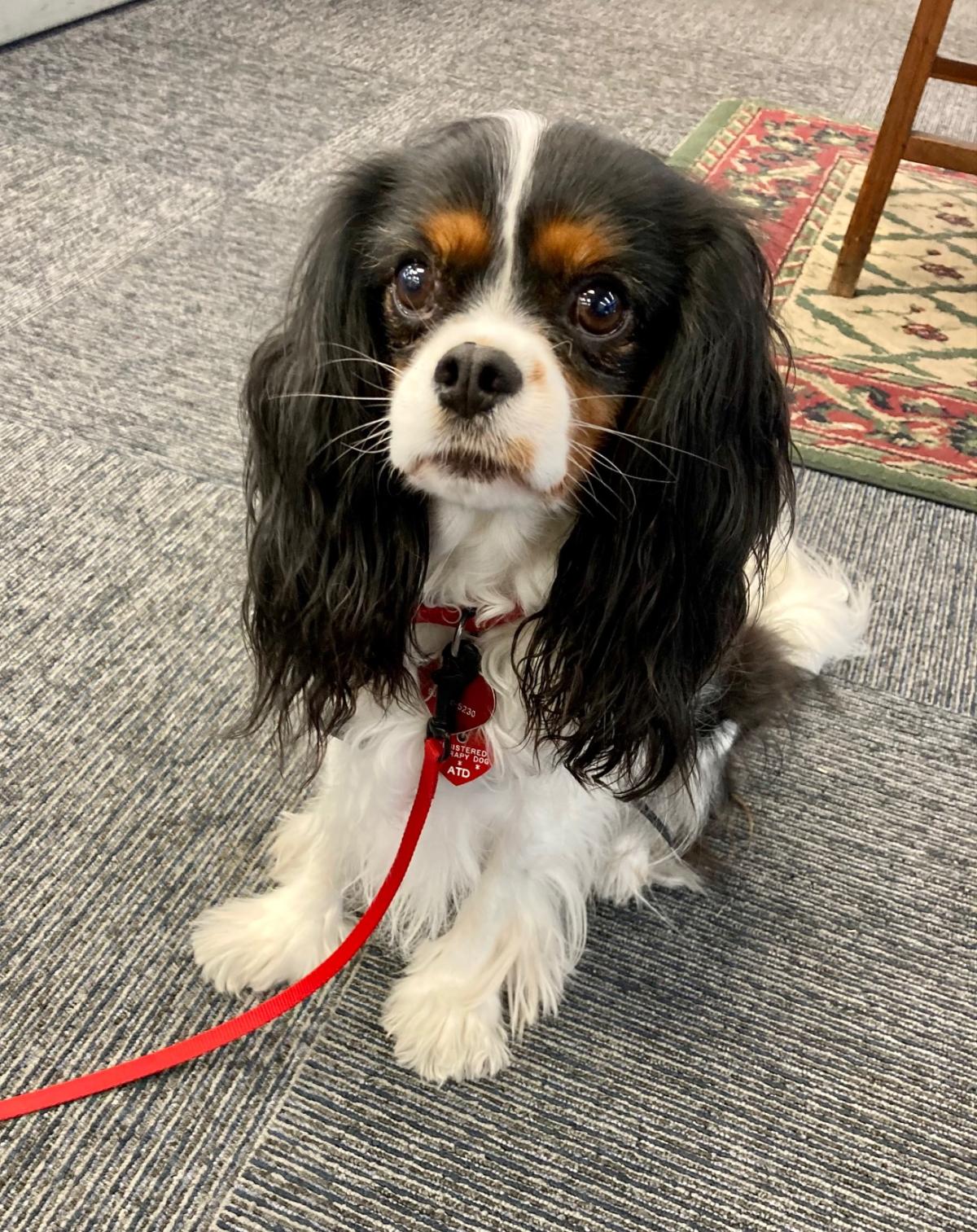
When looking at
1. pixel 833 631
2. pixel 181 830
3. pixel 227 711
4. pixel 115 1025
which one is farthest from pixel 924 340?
pixel 115 1025

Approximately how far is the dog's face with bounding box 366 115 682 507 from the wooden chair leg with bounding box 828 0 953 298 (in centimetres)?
188

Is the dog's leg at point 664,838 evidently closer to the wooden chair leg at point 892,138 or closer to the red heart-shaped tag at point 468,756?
the red heart-shaped tag at point 468,756

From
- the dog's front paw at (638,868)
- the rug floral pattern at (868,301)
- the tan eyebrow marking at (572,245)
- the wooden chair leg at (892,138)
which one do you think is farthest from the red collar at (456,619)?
the wooden chair leg at (892,138)

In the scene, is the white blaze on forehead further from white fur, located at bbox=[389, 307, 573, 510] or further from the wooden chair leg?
the wooden chair leg

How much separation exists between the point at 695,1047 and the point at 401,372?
852 mm

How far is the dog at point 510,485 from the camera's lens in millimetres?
845

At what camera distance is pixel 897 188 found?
3.14 meters

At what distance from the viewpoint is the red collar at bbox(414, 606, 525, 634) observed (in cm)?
101

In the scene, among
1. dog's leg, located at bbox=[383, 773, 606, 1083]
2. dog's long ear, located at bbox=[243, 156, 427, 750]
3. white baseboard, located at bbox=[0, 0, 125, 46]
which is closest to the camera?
dog's long ear, located at bbox=[243, 156, 427, 750]

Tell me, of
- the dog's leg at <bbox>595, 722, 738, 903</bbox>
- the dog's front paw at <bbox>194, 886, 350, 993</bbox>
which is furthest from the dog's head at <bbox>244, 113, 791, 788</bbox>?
the dog's front paw at <bbox>194, 886, 350, 993</bbox>

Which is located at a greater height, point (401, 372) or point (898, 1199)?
point (401, 372)

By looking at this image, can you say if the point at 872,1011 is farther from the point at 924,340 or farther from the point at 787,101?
the point at 787,101

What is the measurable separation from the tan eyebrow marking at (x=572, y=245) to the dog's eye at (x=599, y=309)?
0.02 metres

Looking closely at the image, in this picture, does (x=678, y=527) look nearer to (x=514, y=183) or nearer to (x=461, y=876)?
(x=514, y=183)
